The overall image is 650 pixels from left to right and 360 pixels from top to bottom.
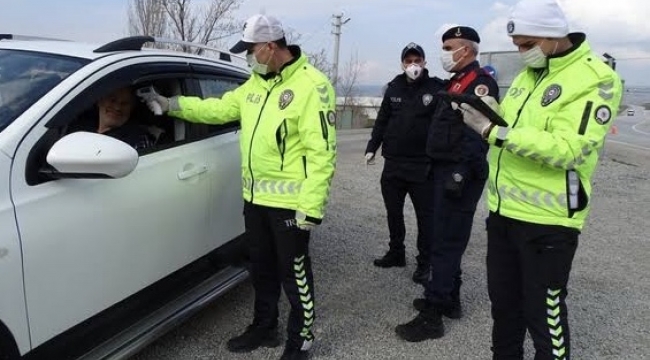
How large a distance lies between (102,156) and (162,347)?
1.54m

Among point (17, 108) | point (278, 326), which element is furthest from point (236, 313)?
point (17, 108)

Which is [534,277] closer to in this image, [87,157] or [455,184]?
[455,184]

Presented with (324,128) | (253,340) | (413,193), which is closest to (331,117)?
(324,128)

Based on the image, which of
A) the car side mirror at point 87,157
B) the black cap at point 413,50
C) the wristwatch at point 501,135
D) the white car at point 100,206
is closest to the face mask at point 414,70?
the black cap at point 413,50

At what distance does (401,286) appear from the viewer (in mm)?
4289

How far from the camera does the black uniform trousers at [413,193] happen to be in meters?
4.22

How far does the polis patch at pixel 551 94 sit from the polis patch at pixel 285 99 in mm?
1180

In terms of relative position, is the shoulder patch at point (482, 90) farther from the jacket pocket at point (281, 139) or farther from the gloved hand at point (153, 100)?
the gloved hand at point (153, 100)

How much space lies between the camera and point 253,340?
10.5 feet

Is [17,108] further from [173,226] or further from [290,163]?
[290,163]

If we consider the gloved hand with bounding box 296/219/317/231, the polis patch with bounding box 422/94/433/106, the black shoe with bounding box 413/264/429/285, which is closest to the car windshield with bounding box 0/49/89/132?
the gloved hand with bounding box 296/219/317/231

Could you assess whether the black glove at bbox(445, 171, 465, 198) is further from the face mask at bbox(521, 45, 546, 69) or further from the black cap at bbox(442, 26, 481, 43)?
the face mask at bbox(521, 45, 546, 69)

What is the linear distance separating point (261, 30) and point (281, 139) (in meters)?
0.56

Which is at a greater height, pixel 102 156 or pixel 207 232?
pixel 102 156
